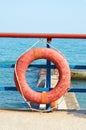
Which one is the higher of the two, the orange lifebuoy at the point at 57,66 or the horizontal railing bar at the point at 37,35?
the horizontal railing bar at the point at 37,35

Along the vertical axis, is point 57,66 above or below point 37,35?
below

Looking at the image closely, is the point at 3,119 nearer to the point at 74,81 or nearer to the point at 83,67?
the point at 83,67

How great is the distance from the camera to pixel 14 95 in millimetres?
19922

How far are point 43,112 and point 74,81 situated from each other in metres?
25.4

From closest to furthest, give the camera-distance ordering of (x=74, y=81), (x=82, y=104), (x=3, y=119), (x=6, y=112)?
1. (x=3, y=119)
2. (x=6, y=112)
3. (x=82, y=104)
4. (x=74, y=81)

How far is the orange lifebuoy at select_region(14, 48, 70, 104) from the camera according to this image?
470 centimetres

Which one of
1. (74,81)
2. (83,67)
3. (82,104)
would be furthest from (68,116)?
(74,81)

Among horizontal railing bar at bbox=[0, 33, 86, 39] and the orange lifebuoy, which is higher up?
horizontal railing bar at bbox=[0, 33, 86, 39]

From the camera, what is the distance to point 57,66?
4793 millimetres

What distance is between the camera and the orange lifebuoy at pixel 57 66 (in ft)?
15.4

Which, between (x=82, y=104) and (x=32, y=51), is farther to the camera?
(x=82, y=104)

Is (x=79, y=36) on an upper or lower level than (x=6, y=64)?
upper

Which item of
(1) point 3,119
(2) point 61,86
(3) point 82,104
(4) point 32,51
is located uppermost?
(4) point 32,51

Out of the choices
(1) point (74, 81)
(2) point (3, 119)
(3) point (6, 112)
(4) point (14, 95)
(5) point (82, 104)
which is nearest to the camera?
(2) point (3, 119)
